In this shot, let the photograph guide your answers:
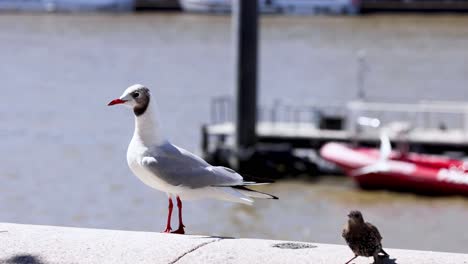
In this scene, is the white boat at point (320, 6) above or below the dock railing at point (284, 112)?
below

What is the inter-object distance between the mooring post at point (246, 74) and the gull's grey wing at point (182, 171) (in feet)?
65.3

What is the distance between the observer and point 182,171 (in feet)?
22.5

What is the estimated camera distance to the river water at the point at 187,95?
76.2 ft

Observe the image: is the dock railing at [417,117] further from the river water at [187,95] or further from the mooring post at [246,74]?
the river water at [187,95]

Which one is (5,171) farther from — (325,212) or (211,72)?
(211,72)

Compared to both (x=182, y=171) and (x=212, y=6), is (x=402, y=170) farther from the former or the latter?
(x=212, y=6)

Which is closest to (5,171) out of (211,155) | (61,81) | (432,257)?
(211,155)

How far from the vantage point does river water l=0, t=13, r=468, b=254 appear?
76.2 feet

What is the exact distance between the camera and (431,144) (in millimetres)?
26688

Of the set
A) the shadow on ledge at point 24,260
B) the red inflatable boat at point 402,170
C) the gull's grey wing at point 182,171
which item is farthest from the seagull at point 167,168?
the red inflatable boat at point 402,170

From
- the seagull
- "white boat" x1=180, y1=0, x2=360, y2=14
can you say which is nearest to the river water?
"white boat" x1=180, y1=0, x2=360, y2=14

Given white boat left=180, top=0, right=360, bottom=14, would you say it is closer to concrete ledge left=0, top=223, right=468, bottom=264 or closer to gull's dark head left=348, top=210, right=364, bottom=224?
concrete ledge left=0, top=223, right=468, bottom=264

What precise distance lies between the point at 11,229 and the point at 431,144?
2096 cm

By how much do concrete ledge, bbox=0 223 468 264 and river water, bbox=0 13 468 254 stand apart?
14788 mm
